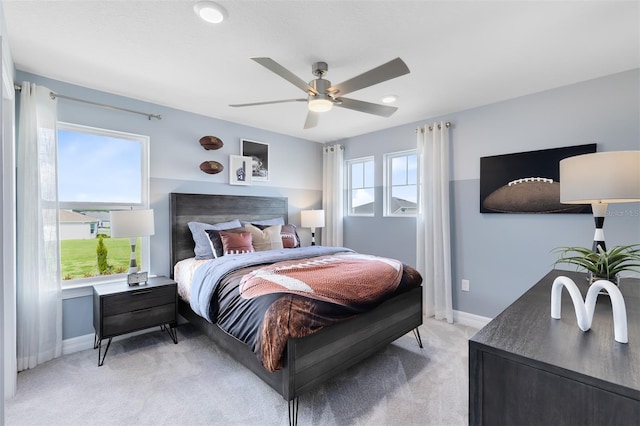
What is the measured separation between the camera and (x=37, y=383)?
2.25 m

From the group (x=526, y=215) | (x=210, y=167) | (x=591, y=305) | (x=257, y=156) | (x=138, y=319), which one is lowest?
(x=138, y=319)

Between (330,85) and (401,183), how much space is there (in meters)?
2.29

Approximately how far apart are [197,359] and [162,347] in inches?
19.4

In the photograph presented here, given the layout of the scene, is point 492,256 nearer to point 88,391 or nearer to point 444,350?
point 444,350

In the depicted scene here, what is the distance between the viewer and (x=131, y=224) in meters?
2.74

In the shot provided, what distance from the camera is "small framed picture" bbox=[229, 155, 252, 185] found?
12.9 ft

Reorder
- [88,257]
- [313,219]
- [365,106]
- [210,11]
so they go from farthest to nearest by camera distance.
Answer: [313,219]
[88,257]
[365,106]
[210,11]

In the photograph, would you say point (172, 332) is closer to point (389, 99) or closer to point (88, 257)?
point (88, 257)

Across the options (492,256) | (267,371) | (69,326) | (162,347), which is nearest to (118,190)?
(69,326)

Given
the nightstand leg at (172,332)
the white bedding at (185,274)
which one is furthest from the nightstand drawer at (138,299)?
the nightstand leg at (172,332)

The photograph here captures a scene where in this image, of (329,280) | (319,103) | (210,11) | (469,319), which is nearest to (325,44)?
(319,103)

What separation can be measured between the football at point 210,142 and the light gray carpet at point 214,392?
2.29 meters

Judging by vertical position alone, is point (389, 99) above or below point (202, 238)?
above

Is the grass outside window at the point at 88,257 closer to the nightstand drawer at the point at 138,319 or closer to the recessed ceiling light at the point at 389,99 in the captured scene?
the nightstand drawer at the point at 138,319
